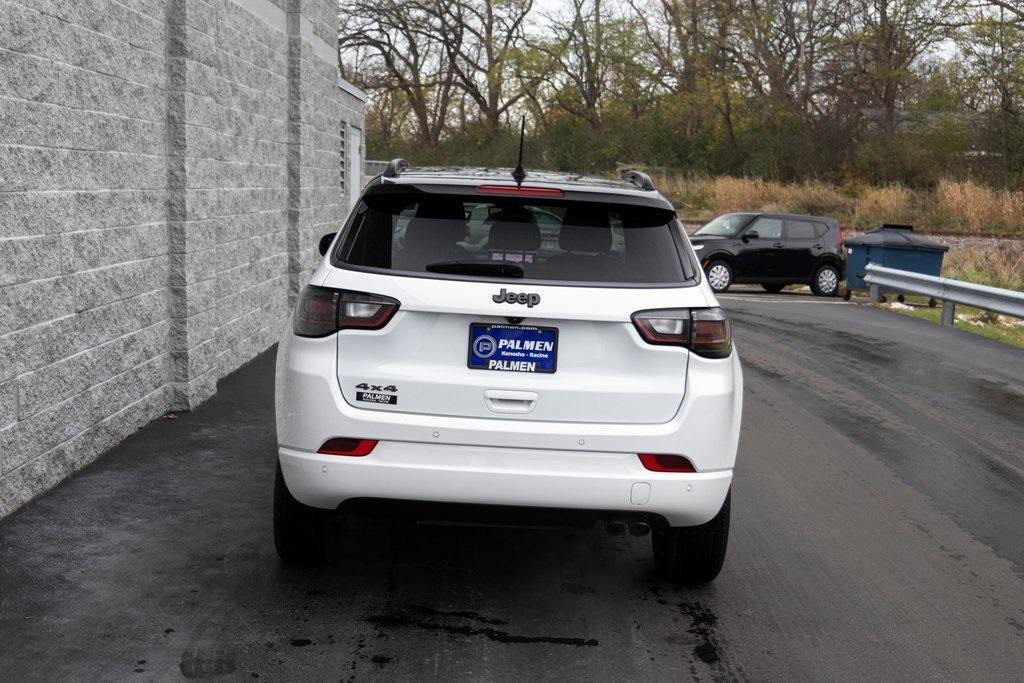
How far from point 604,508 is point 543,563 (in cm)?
115

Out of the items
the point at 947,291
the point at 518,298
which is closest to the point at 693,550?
the point at 518,298

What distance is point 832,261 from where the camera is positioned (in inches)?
1012

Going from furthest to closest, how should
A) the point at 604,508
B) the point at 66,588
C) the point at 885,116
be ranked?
the point at 885,116
the point at 66,588
the point at 604,508

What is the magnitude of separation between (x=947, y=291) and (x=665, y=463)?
1450cm

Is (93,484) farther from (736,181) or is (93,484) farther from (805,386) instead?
(736,181)

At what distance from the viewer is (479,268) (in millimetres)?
4707

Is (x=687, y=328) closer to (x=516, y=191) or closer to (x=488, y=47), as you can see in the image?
(x=516, y=191)

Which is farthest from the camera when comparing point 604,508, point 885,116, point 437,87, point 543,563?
point 437,87

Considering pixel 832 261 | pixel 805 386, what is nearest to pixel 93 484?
pixel 805 386

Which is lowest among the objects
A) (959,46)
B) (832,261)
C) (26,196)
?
(832,261)

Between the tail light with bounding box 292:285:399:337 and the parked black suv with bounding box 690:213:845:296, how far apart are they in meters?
20.8

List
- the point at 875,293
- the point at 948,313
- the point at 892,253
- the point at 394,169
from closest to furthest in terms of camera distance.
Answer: the point at 394,169, the point at 948,313, the point at 875,293, the point at 892,253

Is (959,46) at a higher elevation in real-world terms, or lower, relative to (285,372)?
higher

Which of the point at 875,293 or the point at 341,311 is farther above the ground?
the point at 341,311
